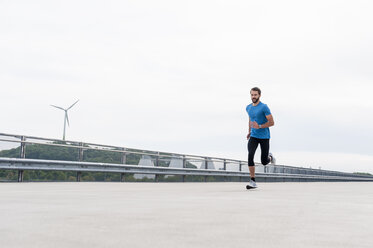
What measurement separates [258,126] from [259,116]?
0.69ft

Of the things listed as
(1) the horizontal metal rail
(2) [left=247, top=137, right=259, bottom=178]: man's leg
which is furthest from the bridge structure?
(2) [left=247, top=137, right=259, bottom=178]: man's leg

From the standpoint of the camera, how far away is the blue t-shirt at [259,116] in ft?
35.7

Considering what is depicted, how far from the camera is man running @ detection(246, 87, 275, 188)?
10898 millimetres

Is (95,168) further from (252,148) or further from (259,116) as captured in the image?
(259,116)

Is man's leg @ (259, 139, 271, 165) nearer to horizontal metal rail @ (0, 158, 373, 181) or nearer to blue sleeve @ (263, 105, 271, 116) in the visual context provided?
blue sleeve @ (263, 105, 271, 116)

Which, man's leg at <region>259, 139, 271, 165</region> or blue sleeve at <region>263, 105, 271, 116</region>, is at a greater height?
blue sleeve at <region>263, 105, 271, 116</region>
